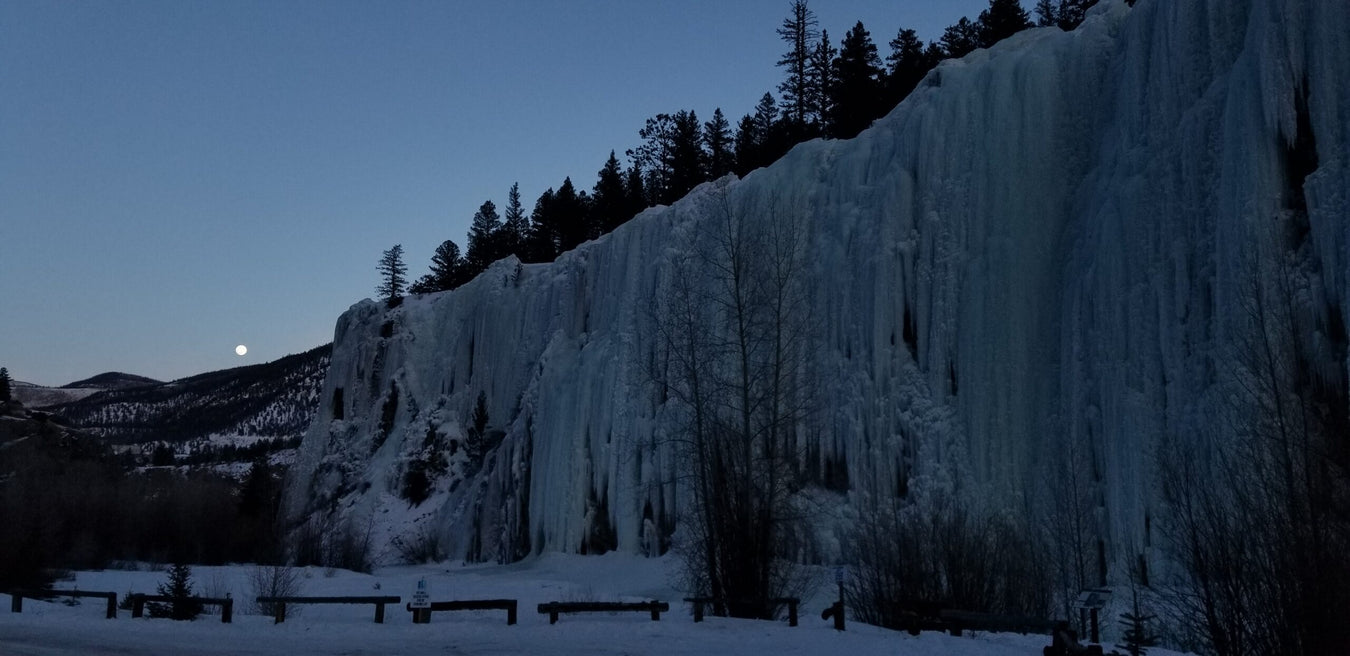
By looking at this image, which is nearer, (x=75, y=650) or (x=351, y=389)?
(x=75, y=650)

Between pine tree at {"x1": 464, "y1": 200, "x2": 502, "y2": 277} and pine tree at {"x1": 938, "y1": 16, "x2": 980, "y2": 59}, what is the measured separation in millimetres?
28993

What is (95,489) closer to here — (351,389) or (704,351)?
(351,389)

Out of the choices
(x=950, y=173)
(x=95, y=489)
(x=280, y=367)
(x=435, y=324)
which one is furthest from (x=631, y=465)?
(x=280, y=367)

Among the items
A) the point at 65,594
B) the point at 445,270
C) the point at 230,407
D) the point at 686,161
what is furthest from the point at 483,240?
the point at 230,407

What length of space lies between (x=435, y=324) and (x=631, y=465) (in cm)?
2196

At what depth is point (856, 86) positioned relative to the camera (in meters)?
41.1

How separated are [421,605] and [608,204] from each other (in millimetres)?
38713

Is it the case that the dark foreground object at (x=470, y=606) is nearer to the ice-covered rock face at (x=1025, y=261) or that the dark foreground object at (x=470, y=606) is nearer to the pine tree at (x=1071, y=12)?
the ice-covered rock face at (x=1025, y=261)

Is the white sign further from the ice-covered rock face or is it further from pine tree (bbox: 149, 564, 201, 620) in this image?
the ice-covered rock face

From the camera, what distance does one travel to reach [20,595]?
1961cm

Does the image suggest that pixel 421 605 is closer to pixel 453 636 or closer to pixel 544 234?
pixel 453 636

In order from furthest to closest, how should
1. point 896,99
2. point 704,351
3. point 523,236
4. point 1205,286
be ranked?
point 523,236 → point 896,99 → point 704,351 → point 1205,286

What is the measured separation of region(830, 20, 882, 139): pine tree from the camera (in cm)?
4044

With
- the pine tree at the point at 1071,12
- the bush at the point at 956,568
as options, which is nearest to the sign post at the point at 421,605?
the bush at the point at 956,568
